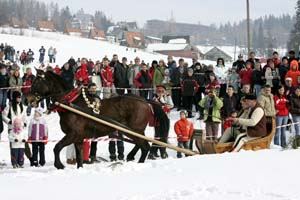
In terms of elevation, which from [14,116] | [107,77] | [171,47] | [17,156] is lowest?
[17,156]

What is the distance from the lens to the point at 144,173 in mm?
8109

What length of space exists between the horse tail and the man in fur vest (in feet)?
8.65

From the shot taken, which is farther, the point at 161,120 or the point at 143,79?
the point at 143,79

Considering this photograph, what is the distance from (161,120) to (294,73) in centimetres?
531

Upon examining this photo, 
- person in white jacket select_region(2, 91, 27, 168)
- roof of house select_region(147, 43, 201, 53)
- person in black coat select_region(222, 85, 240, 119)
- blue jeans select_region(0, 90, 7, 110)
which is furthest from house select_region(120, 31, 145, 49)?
person in white jacket select_region(2, 91, 27, 168)

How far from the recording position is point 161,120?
12391 millimetres

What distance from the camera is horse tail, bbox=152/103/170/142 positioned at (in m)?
12.3

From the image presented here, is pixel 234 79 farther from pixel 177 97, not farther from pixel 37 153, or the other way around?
pixel 37 153

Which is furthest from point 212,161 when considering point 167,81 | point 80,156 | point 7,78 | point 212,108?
point 7,78

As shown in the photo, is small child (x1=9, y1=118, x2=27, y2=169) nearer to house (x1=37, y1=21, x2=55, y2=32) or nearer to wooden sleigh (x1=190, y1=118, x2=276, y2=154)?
wooden sleigh (x1=190, y1=118, x2=276, y2=154)

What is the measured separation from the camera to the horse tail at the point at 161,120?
12258mm

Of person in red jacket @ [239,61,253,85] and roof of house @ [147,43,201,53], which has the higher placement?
roof of house @ [147,43,201,53]

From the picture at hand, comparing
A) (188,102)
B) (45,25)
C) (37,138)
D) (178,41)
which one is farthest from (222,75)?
(45,25)

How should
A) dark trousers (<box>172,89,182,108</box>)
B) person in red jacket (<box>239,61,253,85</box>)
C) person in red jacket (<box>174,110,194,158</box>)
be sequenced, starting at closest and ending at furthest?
1. person in red jacket (<box>174,110,194,158</box>)
2. person in red jacket (<box>239,61,253,85</box>)
3. dark trousers (<box>172,89,182,108</box>)
